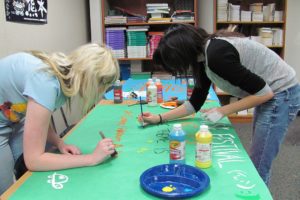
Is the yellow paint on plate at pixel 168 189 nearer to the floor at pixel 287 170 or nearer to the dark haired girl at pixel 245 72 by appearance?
the dark haired girl at pixel 245 72

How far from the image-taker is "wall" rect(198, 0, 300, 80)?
13.5 feet

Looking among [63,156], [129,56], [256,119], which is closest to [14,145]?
[63,156]

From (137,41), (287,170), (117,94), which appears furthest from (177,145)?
(137,41)

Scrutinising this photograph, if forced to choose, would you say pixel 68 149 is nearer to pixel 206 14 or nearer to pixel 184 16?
pixel 184 16

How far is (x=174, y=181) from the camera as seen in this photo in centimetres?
113

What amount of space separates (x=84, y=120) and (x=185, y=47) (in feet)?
2.61

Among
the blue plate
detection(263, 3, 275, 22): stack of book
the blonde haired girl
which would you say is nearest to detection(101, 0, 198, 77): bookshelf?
detection(263, 3, 275, 22): stack of book

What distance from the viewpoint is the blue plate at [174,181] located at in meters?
1.01

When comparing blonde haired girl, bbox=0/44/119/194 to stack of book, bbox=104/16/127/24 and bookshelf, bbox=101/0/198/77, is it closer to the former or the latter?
bookshelf, bbox=101/0/198/77

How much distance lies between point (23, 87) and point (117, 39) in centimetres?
283

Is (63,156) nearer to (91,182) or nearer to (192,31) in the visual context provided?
(91,182)

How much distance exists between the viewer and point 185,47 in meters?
1.44

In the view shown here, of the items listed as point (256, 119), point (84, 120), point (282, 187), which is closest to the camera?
point (256, 119)

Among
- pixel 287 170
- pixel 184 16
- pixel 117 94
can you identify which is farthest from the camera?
pixel 184 16
